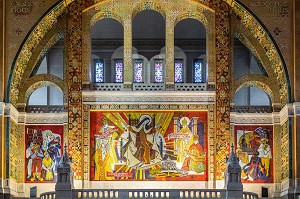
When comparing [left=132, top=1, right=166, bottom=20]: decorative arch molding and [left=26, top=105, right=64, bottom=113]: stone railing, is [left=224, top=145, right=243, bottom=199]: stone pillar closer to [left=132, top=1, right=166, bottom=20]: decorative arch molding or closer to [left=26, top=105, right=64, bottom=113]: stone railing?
[left=132, top=1, right=166, bottom=20]: decorative arch molding

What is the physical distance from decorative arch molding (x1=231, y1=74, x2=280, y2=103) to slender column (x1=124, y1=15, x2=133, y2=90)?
409cm

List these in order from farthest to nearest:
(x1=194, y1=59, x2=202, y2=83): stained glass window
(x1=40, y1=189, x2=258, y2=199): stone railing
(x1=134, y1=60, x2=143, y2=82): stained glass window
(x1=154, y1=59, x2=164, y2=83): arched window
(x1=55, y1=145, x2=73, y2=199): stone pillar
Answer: (x1=194, y1=59, x2=202, y2=83): stained glass window → (x1=154, y1=59, x2=164, y2=83): arched window → (x1=134, y1=60, x2=143, y2=82): stained glass window → (x1=40, y1=189, x2=258, y2=199): stone railing → (x1=55, y1=145, x2=73, y2=199): stone pillar

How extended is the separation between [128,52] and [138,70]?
1656mm

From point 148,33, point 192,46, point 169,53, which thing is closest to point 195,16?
point 169,53

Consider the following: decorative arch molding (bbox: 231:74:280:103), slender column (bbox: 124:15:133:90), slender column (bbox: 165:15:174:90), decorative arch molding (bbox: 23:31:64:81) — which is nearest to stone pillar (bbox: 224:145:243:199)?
decorative arch molding (bbox: 231:74:280:103)

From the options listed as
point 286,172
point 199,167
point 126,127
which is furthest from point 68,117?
point 286,172

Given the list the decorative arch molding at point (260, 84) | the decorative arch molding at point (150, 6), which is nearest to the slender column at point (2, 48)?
the decorative arch molding at point (150, 6)

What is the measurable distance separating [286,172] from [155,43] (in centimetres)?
1032

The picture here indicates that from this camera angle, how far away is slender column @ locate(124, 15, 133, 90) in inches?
1713

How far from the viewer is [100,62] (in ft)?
155

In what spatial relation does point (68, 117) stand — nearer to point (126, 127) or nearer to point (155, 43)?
point (126, 127)

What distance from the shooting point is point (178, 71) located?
45.6 metres

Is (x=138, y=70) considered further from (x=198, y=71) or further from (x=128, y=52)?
(x=198, y=71)

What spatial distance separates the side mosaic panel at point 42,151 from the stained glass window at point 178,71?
525cm
